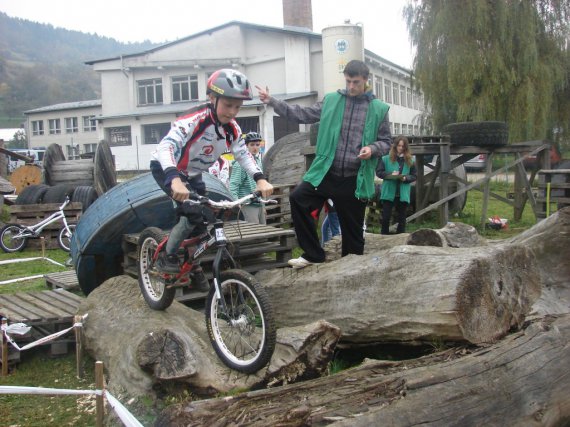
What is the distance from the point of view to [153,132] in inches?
1671

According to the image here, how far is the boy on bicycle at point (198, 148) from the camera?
4.42 m

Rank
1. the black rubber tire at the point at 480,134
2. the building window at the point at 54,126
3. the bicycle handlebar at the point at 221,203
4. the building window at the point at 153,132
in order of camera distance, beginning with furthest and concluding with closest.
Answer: the building window at the point at 54,126 → the building window at the point at 153,132 → the black rubber tire at the point at 480,134 → the bicycle handlebar at the point at 221,203

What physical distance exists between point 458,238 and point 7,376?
4.47m

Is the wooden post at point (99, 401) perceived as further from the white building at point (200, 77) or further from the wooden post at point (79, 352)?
the white building at point (200, 77)

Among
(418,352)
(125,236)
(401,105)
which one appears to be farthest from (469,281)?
(401,105)

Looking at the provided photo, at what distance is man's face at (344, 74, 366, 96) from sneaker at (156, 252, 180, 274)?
2.18 m

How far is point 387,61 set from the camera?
45844 mm

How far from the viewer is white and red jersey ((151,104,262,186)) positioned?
450 cm

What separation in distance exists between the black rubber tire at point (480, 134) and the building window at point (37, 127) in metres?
62.3

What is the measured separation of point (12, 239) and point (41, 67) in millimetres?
144441

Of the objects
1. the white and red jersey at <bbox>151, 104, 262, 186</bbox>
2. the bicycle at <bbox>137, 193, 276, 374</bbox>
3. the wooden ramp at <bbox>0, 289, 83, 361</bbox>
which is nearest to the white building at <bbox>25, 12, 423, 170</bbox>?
the wooden ramp at <bbox>0, 289, 83, 361</bbox>

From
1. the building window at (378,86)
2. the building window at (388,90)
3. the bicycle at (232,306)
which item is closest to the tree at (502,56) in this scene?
the bicycle at (232,306)

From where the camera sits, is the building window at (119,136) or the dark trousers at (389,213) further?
the building window at (119,136)

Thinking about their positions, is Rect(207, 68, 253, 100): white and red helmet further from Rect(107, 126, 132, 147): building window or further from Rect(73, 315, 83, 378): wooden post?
Rect(107, 126, 132, 147): building window
